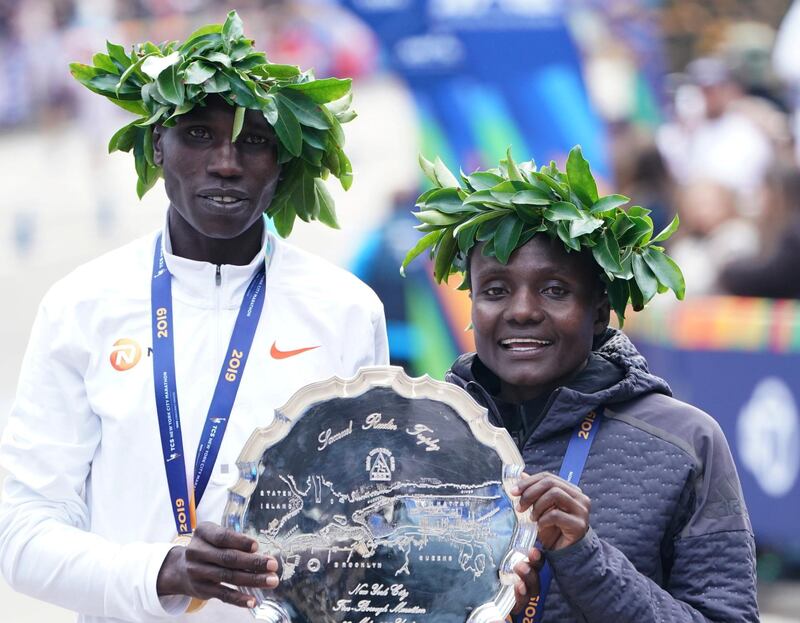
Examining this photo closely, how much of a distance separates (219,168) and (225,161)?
0.07 feet

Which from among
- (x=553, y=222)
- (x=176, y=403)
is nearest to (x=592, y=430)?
(x=553, y=222)

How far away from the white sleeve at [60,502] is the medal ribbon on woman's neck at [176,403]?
0.43 feet

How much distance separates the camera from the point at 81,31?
1767cm

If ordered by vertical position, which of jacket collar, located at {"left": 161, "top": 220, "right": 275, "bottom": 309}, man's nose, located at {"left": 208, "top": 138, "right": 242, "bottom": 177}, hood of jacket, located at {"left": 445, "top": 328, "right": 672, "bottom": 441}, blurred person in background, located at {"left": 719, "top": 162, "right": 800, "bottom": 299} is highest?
man's nose, located at {"left": 208, "top": 138, "right": 242, "bottom": 177}

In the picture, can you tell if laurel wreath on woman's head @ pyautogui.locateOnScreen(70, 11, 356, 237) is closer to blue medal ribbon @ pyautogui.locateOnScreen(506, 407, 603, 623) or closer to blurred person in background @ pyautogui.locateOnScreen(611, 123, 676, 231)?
blue medal ribbon @ pyautogui.locateOnScreen(506, 407, 603, 623)

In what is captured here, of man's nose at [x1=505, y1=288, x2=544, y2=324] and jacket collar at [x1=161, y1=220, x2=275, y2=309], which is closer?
man's nose at [x1=505, y1=288, x2=544, y2=324]

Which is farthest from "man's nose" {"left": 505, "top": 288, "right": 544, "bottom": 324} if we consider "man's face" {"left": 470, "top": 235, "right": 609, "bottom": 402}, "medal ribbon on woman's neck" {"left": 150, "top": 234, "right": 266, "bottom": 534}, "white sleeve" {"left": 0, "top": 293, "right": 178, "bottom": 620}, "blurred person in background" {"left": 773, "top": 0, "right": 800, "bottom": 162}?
"blurred person in background" {"left": 773, "top": 0, "right": 800, "bottom": 162}

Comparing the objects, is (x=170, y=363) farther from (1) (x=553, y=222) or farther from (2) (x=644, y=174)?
(2) (x=644, y=174)

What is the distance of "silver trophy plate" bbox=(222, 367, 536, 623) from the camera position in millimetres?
3230

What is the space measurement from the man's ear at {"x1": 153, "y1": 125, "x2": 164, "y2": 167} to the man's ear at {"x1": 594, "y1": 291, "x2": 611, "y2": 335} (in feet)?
3.46

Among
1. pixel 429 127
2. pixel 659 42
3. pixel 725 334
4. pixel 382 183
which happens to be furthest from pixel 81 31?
pixel 725 334

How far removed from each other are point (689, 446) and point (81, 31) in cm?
1528

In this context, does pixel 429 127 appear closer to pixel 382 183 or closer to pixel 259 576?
pixel 259 576

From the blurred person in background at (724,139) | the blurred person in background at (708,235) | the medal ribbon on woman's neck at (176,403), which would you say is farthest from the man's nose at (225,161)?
the blurred person in background at (724,139)
